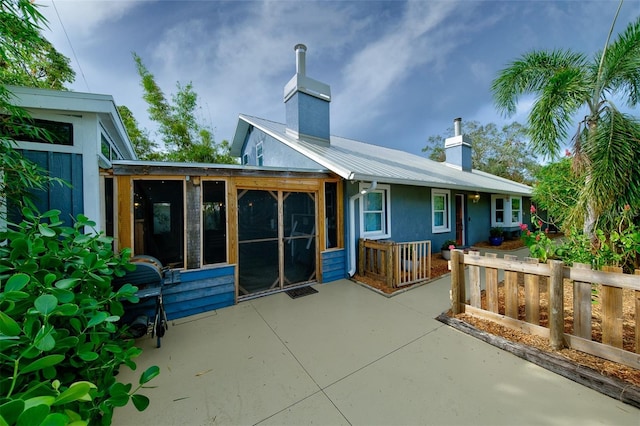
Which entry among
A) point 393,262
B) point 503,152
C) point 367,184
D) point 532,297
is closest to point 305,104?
point 367,184

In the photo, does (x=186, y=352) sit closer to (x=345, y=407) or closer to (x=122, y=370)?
(x=122, y=370)

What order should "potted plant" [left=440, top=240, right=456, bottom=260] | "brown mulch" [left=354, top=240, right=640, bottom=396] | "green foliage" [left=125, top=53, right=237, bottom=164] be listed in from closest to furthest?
"brown mulch" [left=354, top=240, right=640, bottom=396]
"potted plant" [left=440, top=240, right=456, bottom=260]
"green foliage" [left=125, top=53, right=237, bottom=164]

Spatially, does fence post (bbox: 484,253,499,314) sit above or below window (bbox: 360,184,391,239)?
below

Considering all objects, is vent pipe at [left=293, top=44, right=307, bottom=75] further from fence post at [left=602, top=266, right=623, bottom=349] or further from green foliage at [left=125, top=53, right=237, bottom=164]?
green foliage at [left=125, top=53, right=237, bottom=164]

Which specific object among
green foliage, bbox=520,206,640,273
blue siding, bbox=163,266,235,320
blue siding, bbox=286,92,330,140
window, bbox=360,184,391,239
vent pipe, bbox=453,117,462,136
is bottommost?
blue siding, bbox=163,266,235,320

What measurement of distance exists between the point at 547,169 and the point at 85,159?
10385mm

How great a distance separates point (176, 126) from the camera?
43.8ft

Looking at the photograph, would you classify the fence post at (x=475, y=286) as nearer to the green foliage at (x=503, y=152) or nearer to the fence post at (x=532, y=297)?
the fence post at (x=532, y=297)

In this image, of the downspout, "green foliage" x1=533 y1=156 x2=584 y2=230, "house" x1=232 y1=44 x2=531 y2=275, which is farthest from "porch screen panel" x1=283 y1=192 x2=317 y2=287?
"green foliage" x1=533 y1=156 x2=584 y2=230

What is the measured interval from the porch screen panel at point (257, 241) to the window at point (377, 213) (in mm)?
2380

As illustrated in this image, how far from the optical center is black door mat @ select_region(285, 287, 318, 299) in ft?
14.9

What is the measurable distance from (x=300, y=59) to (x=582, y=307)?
7881mm

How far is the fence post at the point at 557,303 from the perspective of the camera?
2.54 metres

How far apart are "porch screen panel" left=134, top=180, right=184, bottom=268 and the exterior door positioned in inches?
38.7
